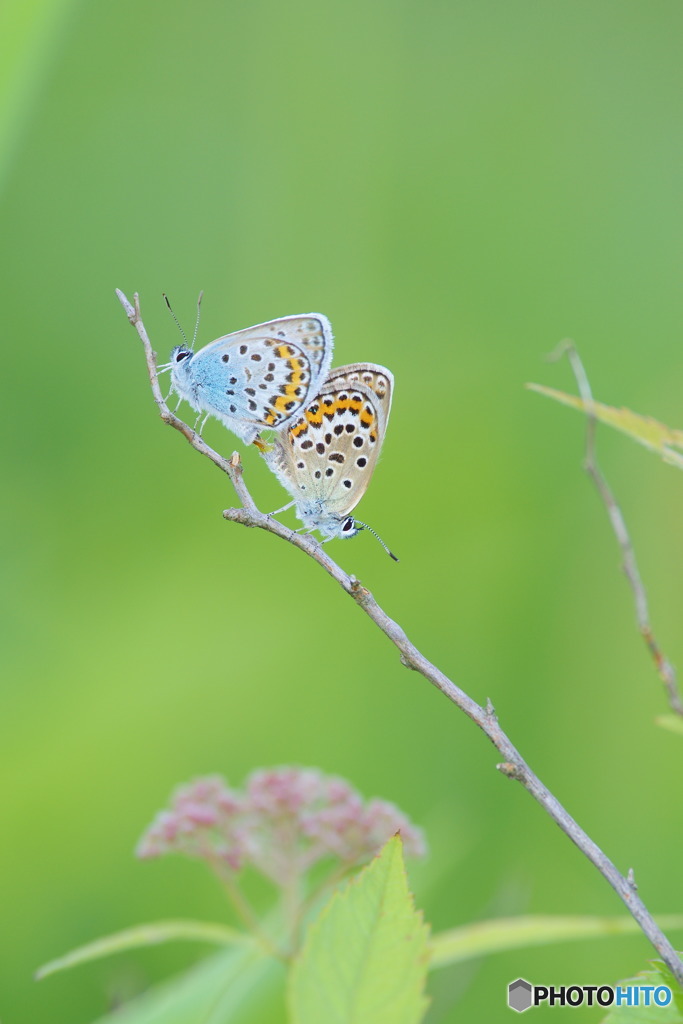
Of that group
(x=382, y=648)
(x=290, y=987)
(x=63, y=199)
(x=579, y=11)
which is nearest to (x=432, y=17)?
(x=579, y=11)

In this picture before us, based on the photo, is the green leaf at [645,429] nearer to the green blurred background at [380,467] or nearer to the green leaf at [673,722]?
the green leaf at [673,722]

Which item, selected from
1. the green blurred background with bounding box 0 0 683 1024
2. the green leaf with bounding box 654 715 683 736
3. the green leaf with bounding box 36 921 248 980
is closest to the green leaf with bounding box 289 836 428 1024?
the green leaf with bounding box 654 715 683 736

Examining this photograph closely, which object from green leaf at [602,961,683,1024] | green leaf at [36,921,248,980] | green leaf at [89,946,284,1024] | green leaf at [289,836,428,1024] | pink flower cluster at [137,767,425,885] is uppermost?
green leaf at [289,836,428,1024]

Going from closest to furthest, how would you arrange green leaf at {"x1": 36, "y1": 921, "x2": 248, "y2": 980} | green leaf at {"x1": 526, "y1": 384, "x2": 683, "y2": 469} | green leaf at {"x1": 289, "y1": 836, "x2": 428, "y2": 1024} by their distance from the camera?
green leaf at {"x1": 289, "y1": 836, "x2": 428, "y2": 1024} → green leaf at {"x1": 526, "y1": 384, "x2": 683, "y2": 469} → green leaf at {"x1": 36, "y1": 921, "x2": 248, "y2": 980}

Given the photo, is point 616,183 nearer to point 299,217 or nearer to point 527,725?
point 299,217

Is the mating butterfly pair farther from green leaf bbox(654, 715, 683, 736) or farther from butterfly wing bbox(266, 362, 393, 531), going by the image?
green leaf bbox(654, 715, 683, 736)
